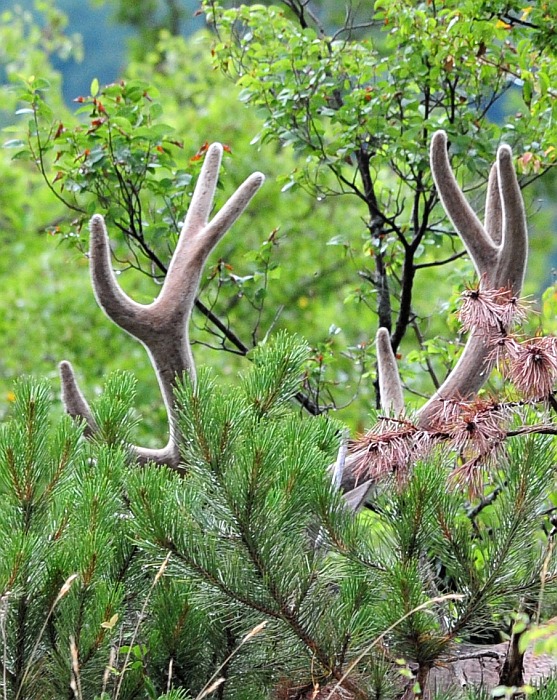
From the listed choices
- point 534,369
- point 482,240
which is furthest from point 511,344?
point 482,240

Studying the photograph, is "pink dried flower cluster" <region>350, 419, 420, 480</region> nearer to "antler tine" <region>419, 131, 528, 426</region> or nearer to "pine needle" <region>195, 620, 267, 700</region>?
"pine needle" <region>195, 620, 267, 700</region>

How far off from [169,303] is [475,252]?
1.04 metres

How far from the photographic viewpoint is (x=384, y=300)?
17.0ft

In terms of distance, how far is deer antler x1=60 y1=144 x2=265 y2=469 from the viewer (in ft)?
11.2

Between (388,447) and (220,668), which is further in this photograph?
(388,447)

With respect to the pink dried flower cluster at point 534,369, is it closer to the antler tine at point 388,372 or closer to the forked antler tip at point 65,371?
the antler tine at point 388,372

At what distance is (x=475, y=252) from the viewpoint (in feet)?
11.7

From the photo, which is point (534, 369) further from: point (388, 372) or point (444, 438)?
point (388, 372)

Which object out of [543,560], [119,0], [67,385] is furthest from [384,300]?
[119,0]

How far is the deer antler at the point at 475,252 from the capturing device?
3.32m

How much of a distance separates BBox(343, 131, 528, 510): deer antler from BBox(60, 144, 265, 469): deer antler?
25.5 inches

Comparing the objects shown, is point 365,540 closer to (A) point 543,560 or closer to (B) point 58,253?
(A) point 543,560

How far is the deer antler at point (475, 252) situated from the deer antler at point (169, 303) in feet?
2.12

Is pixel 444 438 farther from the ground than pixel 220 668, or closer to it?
farther from the ground
